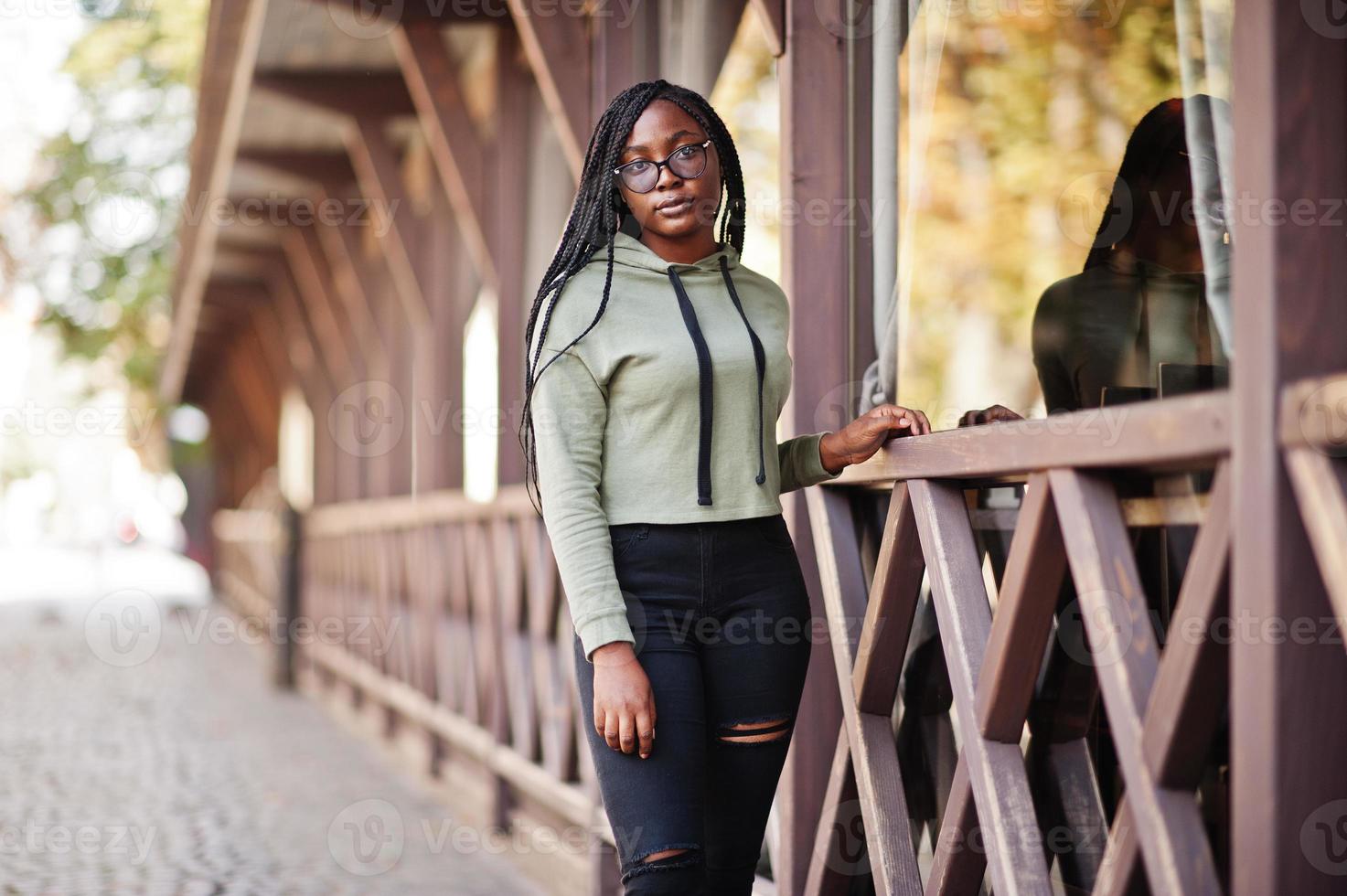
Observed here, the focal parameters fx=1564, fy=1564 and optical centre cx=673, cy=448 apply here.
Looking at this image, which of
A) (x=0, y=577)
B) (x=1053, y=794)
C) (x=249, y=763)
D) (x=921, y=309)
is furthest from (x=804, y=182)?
(x=0, y=577)

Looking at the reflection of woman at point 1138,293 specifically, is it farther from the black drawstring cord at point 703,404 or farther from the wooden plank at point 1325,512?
A: the wooden plank at point 1325,512

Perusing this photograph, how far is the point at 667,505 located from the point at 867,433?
418 millimetres

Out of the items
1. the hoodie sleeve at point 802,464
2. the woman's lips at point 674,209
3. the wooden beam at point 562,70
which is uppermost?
the wooden beam at point 562,70

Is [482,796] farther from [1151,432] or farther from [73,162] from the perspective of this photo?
[73,162]

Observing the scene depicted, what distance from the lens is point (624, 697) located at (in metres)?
2.28

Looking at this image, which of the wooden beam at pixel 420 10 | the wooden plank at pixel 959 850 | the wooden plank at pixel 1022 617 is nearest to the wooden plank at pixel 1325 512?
the wooden plank at pixel 1022 617

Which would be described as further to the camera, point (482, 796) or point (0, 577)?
point (0, 577)

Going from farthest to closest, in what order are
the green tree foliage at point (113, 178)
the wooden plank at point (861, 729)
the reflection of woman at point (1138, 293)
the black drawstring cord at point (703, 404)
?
the green tree foliage at point (113, 178) < the reflection of woman at point (1138, 293) < the wooden plank at point (861, 729) < the black drawstring cord at point (703, 404)

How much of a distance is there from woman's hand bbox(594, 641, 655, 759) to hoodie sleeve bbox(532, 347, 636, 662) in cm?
3

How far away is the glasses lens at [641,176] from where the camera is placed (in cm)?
251

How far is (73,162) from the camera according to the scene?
61.1 ft

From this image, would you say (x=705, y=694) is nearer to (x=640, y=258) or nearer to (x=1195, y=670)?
(x=640, y=258)

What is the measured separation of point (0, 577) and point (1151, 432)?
29.7m

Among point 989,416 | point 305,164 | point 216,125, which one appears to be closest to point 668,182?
point 989,416
